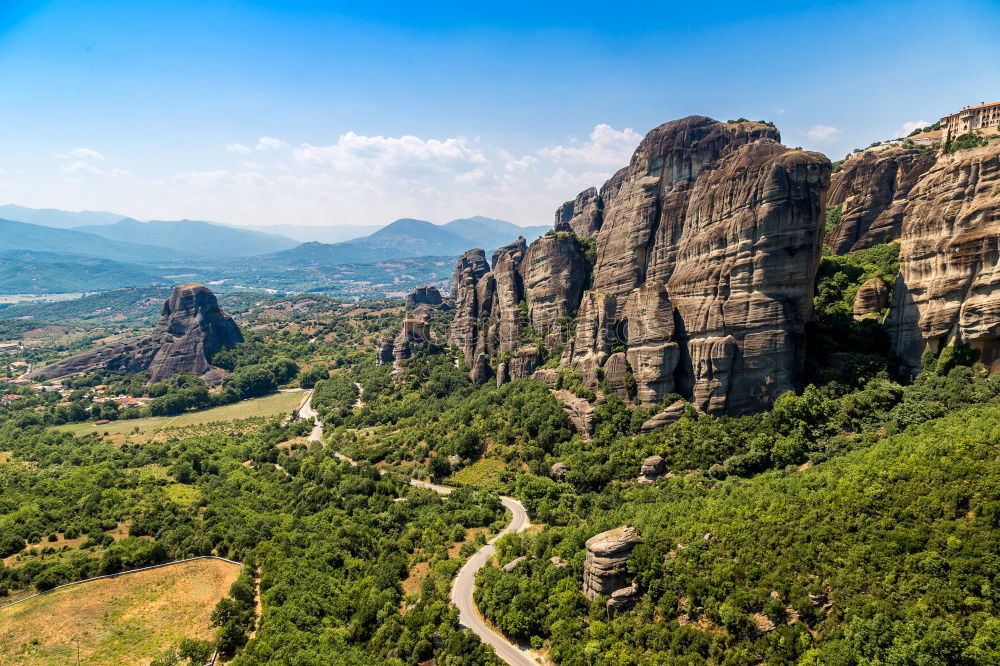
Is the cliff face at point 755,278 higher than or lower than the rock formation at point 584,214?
lower

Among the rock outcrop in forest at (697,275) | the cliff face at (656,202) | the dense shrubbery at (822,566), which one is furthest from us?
the cliff face at (656,202)

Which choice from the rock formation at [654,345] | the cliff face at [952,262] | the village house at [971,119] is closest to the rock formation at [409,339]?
the rock formation at [654,345]

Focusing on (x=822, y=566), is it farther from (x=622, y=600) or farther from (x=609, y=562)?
(x=609, y=562)

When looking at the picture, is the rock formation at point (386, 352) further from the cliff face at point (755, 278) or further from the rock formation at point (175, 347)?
the cliff face at point (755, 278)

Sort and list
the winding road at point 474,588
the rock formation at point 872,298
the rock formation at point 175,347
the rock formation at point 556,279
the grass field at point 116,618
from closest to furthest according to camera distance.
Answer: the grass field at point 116,618, the winding road at point 474,588, the rock formation at point 872,298, the rock formation at point 556,279, the rock formation at point 175,347

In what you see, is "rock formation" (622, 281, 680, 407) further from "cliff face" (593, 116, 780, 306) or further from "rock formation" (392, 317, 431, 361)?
"rock formation" (392, 317, 431, 361)

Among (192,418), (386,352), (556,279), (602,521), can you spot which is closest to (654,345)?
(602,521)
